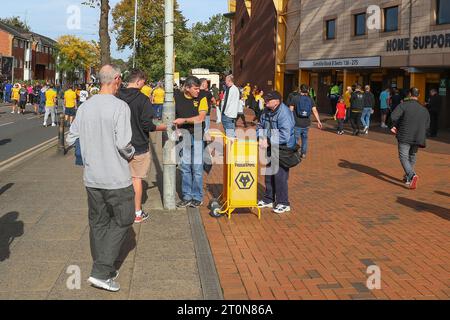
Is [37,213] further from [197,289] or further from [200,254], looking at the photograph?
[197,289]

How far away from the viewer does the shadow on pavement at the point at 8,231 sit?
565 centimetres

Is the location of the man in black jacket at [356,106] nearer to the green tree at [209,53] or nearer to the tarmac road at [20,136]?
the tarmac road at [20,136]

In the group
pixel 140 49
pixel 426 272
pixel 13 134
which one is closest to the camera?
pixel 426 272

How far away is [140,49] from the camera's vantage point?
58.3 meters

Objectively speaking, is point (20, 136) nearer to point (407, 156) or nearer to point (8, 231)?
point (8, 231)

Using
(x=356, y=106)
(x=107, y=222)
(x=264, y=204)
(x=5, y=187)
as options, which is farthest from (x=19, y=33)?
(x=107, y=222)

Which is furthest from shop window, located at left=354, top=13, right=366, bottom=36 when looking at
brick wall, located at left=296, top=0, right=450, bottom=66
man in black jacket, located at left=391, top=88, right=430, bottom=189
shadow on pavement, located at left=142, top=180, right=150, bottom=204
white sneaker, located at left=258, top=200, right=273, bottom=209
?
white sneaker, located at left=258, top=200, right=273, bottom=209

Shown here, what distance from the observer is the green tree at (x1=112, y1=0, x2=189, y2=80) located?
5769 cm

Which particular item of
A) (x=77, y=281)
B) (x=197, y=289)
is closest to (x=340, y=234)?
(x=197, y=289)

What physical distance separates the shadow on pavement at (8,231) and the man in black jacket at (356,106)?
14106 mm

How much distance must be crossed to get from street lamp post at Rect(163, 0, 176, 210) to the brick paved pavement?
22.0 inches

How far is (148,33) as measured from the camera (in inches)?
2349

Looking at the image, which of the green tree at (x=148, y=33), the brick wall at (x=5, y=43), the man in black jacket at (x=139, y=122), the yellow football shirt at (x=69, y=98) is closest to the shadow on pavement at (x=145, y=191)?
the man in black jacket at (x=139, y=122)
